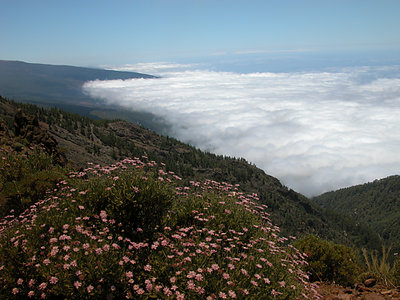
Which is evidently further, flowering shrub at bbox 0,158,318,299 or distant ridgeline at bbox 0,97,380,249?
distant ridgeline at bbox 0,97,380,249

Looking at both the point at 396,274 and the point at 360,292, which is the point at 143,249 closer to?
the point at 360,292

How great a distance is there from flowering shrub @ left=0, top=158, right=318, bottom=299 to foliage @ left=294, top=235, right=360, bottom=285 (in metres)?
2.93

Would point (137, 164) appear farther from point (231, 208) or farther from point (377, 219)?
point (377, 219)

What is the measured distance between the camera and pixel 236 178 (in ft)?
522

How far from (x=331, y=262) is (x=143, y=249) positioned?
691 cm

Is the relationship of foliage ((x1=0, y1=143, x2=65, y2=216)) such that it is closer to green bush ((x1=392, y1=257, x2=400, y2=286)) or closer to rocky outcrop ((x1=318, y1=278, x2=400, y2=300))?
rocky outcrop ((x1=318, y1=278, x2=400, y2=300))

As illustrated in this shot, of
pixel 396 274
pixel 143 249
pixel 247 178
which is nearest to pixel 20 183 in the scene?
pixel 143 249

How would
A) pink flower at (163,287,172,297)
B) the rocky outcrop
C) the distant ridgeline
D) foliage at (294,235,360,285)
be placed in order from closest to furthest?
pink flower at (163,287,172,297) < the rocky outcrop < foliage at (294,235,360,285) < the distant ridgeline

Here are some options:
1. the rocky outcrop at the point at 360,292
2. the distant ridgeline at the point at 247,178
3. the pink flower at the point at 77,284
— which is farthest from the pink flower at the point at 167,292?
the distant ridgeline at the point at 247,178

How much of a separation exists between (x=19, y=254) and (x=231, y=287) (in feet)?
14.0

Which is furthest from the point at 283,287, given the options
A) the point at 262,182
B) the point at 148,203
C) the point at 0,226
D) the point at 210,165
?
the point at 262,182

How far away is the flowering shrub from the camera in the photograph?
14.9ft

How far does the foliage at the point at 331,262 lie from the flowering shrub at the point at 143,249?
2.93 meters

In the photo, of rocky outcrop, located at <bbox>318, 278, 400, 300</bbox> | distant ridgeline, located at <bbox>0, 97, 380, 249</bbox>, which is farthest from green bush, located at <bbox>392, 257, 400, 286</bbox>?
distant ridgeline, located at <bbox>0, 97, 380, 249</bbox>
